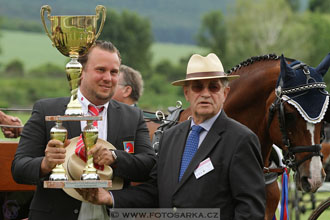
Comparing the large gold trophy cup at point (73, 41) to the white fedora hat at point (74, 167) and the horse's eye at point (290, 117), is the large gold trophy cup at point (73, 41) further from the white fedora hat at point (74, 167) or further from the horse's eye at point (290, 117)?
the horse's eye at point (290, 117)

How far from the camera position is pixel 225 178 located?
3.50m

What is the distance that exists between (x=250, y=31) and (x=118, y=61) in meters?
63.9

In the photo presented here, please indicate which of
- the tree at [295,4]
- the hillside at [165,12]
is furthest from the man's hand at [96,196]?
the tree at [295,4]

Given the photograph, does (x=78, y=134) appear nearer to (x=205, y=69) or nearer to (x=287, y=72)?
(x=205, y=69)

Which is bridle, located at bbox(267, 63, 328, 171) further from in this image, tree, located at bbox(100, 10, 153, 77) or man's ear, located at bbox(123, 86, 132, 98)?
tree, located at bbox(100, 10, 153, 77)

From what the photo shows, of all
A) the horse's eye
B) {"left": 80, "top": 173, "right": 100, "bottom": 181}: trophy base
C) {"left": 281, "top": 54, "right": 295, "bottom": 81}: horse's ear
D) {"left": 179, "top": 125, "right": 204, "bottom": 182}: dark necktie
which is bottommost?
{"left": 80, "top": 173, "right": 100, "bottom": 181}: trophy base

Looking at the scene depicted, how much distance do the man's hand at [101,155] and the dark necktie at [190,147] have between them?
1.44ft

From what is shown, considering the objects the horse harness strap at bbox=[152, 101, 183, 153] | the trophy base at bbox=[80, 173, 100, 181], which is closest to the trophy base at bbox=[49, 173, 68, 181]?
the trophy base at bbox=[80, 173, 100, 181]

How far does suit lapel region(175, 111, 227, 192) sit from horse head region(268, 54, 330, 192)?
174cm

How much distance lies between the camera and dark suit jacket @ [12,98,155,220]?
12.8ft

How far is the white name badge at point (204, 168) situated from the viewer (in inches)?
139

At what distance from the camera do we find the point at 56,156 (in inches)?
138

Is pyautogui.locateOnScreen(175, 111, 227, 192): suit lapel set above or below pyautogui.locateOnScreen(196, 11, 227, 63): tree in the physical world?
above

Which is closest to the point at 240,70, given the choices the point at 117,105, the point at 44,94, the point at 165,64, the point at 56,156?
the point at 117,105
